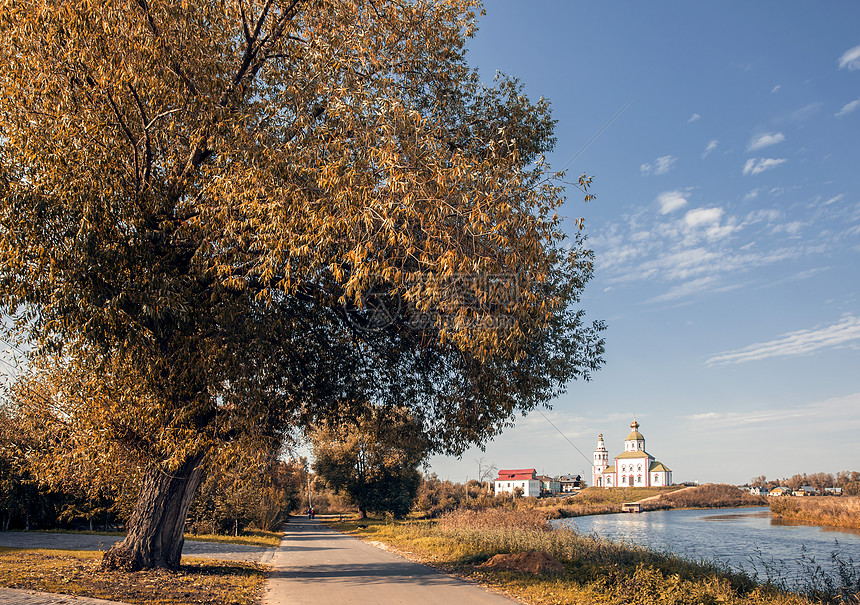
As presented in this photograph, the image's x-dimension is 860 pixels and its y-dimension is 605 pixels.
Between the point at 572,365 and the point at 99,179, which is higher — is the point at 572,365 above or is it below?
below

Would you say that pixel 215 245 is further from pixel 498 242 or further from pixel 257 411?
pixel 498 242

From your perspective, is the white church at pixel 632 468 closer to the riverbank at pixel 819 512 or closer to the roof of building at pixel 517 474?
the roof of building at pixel 517 474

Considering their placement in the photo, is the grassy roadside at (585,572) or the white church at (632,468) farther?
the white church at (632,468)

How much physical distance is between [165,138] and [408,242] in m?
5.82

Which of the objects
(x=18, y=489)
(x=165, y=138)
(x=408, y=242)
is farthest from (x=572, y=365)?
(x=18, y=489)

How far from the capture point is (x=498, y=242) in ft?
24.8

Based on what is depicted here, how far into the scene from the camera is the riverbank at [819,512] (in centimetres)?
3644

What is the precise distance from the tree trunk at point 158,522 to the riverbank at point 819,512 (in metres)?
39.3

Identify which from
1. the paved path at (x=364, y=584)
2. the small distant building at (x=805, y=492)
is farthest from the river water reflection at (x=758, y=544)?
the small distant building at (x=805, y=492)

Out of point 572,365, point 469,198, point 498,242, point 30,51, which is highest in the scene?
point 30,51

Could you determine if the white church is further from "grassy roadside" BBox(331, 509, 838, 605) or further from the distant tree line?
"grassy roadside" BBox(331, 509, 838, 605)

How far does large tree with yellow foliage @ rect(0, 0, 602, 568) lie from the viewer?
8.02 meters

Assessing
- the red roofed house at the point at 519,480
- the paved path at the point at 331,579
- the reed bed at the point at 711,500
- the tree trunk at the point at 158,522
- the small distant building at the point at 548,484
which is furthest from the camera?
the small distant building at the point at 548,484

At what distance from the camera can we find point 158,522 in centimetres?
1238
